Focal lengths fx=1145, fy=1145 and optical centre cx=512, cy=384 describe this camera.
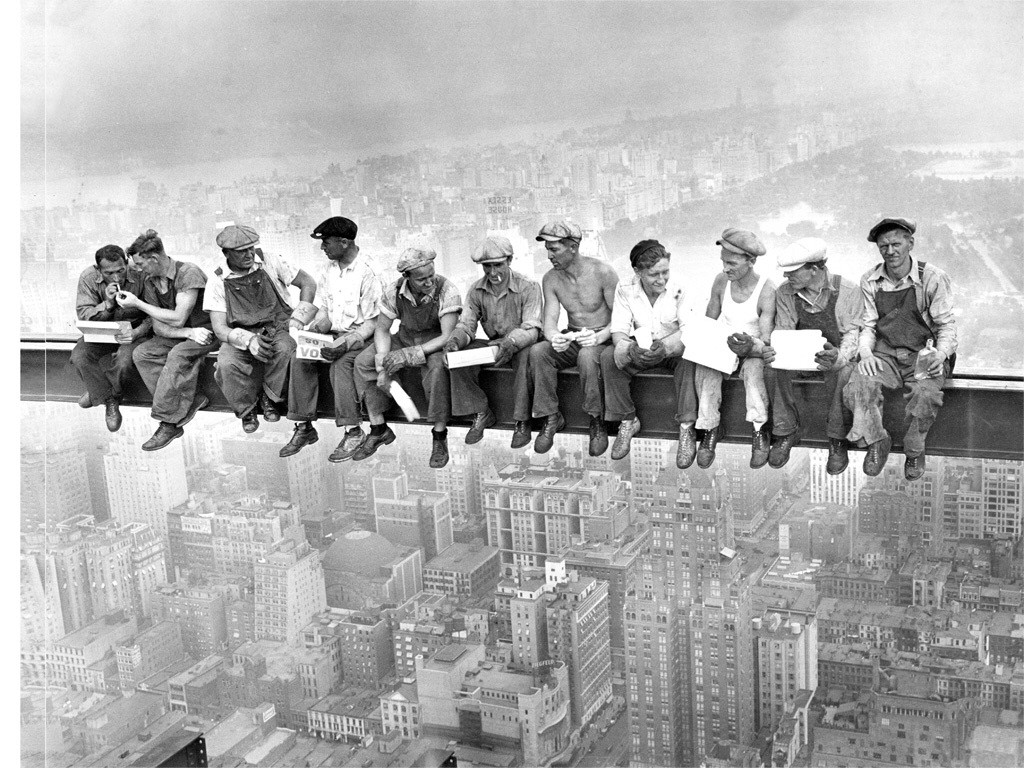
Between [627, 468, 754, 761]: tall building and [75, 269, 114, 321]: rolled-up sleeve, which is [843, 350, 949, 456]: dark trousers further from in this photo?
[627, 468, 754, 761]: tall building

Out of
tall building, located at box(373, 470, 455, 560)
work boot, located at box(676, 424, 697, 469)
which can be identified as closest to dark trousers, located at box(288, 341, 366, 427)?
work boot, located at box(676, 424, 697, 469)

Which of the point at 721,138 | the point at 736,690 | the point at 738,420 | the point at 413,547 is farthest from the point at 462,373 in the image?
the point at 413,547

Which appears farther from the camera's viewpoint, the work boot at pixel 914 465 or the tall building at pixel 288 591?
the tall building at pixel 288 591

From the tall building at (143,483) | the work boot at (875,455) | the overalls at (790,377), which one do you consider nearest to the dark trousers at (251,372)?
the overalls at (790,377)

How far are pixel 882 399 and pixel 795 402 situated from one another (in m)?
0.57

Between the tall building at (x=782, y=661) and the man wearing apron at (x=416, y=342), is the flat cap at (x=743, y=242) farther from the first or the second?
the tall building at (x=782, y=661)

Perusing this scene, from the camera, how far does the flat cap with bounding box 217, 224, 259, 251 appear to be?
861 centimetres

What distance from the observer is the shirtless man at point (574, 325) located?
7.99m

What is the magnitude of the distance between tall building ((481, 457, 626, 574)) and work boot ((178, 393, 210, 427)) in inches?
326

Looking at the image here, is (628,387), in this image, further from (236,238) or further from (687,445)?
(236,238)

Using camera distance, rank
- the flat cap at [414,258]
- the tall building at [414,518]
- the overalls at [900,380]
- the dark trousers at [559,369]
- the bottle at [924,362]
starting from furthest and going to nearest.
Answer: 1. the tall building at [414,518]
2. the flat cap at [414,258]
3. the dark trousers at [559,369]
4. the overalls at [900,380]
5. the bottle at [924,362]

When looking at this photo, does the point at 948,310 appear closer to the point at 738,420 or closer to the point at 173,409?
the point at 738,420

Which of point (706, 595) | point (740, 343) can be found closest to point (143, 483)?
point (706, 595)

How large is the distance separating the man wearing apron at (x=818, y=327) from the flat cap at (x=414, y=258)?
2.47 metres
